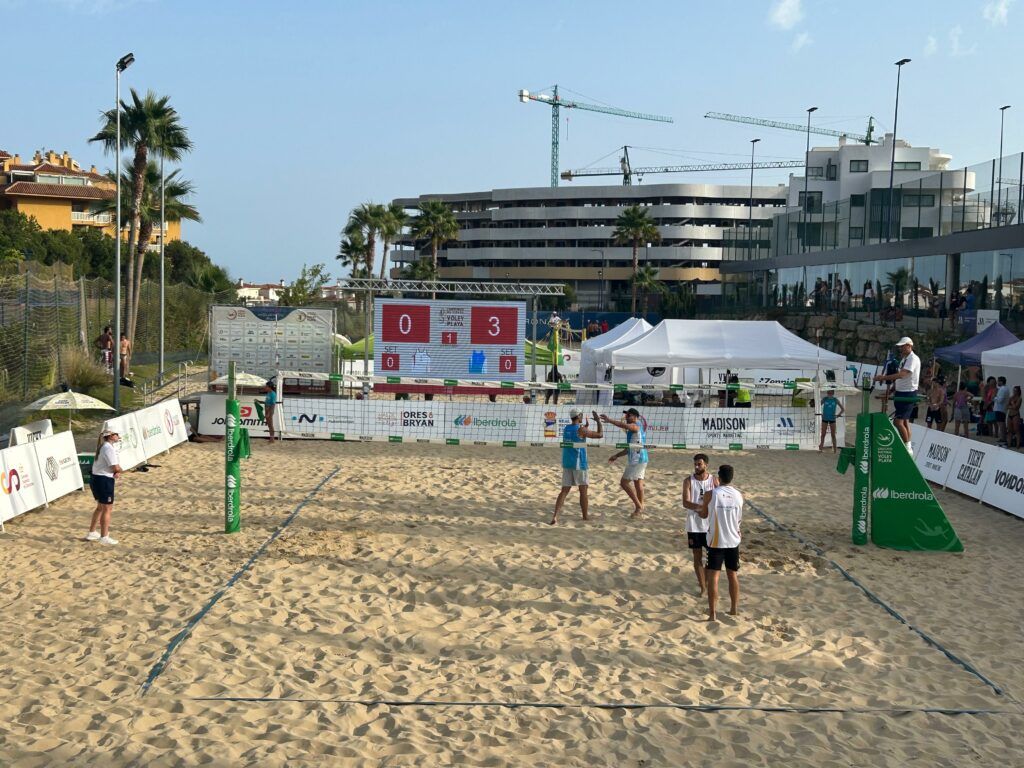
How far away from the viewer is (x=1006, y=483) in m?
14.1

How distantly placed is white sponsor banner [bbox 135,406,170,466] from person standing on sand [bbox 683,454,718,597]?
11.1 m

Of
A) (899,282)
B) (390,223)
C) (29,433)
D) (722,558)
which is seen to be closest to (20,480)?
(29,433)

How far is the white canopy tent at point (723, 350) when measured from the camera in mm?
21781

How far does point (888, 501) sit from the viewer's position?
456 inches

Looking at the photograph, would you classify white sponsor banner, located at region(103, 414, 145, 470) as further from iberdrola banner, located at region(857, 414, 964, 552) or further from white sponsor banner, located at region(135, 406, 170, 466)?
iberdrola banner, located at region(857, 414, 964, 552)

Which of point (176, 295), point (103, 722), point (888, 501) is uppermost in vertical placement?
point (176, 295)

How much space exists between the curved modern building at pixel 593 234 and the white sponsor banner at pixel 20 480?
82.3 m

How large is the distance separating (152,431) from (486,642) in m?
11.4

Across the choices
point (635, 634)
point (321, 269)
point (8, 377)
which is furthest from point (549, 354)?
point (635, 634)

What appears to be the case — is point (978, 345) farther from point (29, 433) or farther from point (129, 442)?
point (29, 433)

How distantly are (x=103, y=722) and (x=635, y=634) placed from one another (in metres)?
4.44

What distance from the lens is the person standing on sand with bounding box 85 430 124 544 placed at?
11086 millimetres

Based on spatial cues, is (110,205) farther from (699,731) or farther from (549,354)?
(699,731)

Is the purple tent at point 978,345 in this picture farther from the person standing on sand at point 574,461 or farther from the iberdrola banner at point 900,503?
the person standing on sand at point 574,461
